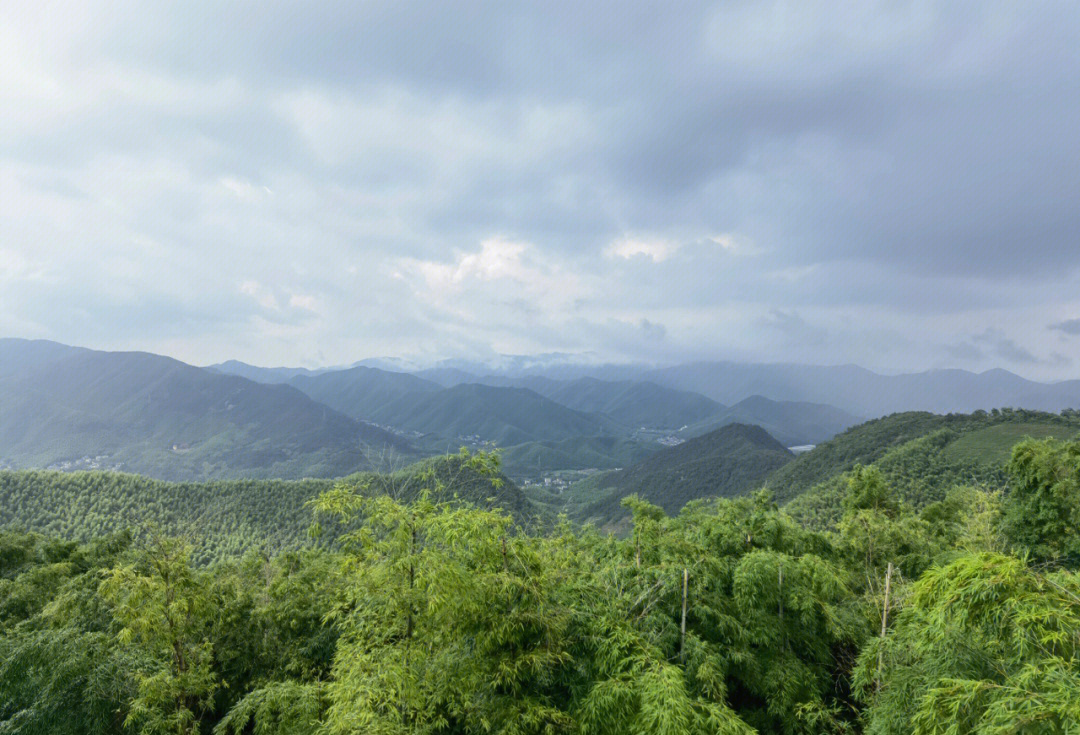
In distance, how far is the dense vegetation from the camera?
14.6 ft

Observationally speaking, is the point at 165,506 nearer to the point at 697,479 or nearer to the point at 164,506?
the point at 164,506

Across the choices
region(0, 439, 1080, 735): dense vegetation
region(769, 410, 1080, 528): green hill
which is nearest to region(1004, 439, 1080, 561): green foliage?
region(0, 439, 1080, 735): dense vegetation

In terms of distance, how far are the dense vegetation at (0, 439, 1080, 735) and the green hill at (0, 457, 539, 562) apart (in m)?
74.0

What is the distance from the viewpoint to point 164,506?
9400cm

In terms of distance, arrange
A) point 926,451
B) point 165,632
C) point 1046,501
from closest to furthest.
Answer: point 165,632
point 1046,501
point 926,451

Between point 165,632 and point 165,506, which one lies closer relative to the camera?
point 165,632

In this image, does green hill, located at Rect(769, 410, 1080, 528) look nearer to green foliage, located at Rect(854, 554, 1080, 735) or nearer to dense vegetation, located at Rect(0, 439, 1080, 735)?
dense vegetation, located at Rect(0, 439, 1080, 735)

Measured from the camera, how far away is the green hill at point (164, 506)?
84.4 m

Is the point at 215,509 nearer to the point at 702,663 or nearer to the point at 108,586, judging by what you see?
the point at 108,586

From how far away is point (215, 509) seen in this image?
311 ft

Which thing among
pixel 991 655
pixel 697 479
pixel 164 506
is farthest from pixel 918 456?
pixel 164 506

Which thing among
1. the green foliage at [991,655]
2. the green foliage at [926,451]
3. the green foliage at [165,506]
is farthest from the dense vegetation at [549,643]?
the green foliage at [165,506]

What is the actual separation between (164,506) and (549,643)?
12229 cm

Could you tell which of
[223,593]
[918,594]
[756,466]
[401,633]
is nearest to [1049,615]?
[918,594]
